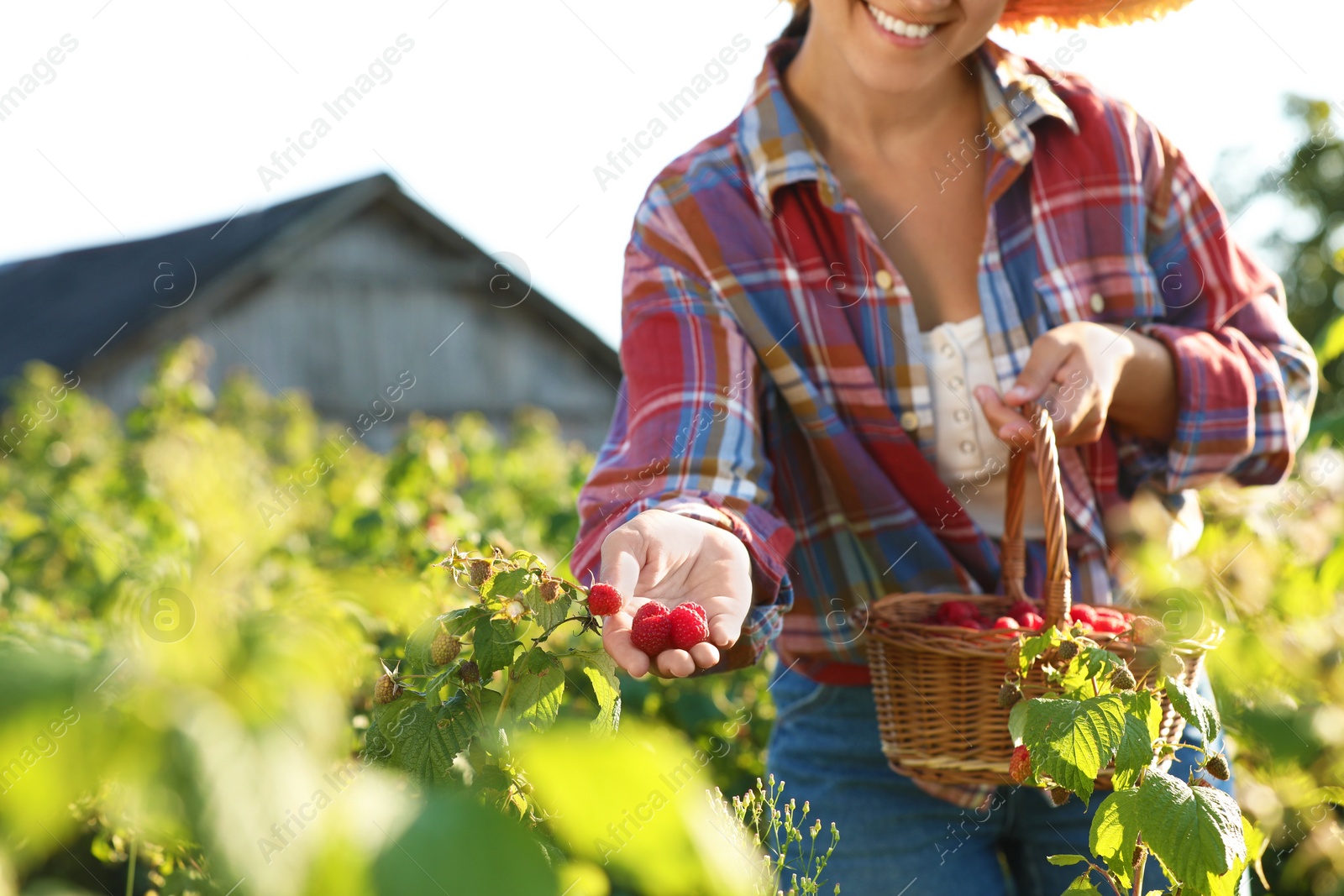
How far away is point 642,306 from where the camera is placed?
188cm

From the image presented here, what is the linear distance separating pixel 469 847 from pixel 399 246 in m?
18.0

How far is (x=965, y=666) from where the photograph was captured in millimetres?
1583

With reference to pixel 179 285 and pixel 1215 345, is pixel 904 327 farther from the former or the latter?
pixel 179 285

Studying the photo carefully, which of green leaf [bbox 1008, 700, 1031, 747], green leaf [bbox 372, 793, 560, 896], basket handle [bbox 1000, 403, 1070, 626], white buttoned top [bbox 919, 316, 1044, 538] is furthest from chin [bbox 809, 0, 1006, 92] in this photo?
green leaf [bbox 372, 793, 560, 896]

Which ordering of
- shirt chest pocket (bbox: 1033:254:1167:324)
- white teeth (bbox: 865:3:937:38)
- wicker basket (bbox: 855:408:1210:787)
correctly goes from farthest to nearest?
1. shirt chest pocket (bbox: 1033:254:1167:324)
2. white teeth (bbox: 865:3:937:38)
3. wicker basket (bbox: 855:408:1210:787)

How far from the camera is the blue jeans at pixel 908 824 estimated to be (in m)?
1.79

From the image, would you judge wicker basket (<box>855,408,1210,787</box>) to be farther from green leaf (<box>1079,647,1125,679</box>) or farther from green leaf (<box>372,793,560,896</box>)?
green leaf (<box>372,793,560,896</box>)

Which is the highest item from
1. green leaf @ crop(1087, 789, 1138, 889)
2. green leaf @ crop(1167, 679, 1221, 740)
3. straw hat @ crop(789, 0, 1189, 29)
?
straw hat @ crop(789, 0, 1189, 29)

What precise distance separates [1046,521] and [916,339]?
1.51ft

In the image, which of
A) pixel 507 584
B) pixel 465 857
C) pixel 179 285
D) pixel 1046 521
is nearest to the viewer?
pixel 465 857

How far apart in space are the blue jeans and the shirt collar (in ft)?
2.83

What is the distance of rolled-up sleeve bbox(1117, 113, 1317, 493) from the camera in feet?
6.02

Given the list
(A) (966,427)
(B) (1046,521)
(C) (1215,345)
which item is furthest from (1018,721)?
(C) (1215,345)

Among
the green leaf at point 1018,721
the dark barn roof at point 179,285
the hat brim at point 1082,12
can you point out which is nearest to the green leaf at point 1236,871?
the green leaf at point 1018,721
